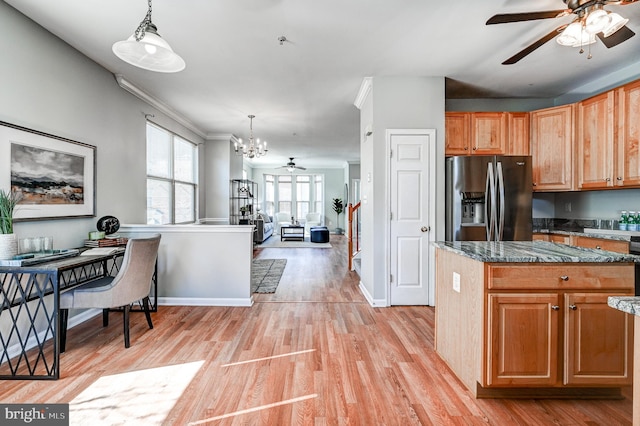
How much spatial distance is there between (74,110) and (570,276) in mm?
4380

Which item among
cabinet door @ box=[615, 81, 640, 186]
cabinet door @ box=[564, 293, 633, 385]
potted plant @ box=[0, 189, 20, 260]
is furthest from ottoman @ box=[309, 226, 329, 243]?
cabinet door @ box=[564, 293, 633, 385]

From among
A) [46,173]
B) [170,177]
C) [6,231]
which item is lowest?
[6,231]

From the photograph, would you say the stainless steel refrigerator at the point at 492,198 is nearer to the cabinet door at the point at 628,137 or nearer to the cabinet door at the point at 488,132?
the cabinet door at the point at 488,132

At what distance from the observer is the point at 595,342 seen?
6.07ft

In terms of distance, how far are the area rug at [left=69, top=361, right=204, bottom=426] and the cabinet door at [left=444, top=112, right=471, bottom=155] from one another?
3.64m

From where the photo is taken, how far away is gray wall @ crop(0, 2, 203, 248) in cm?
248

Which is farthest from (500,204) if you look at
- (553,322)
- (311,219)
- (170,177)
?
(311,219)

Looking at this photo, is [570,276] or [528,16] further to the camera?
[528,16]

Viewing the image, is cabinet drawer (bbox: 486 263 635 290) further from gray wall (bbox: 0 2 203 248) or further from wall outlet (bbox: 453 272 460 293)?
gray wall (bbox: 0 2 203 248)

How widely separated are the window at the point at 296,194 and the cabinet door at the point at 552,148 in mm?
8987

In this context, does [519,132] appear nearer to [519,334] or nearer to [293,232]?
[519,334]

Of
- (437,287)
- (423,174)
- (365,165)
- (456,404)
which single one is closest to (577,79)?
(423,174)

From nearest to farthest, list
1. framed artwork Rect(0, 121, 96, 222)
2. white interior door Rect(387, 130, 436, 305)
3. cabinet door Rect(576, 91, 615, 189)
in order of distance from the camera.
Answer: framed artwork Rect(0, 121, 96, 222), cabinet door Rect(576, 91, 615, 189), white interior door Rect(387, 130, 436, 305)

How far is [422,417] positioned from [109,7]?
3.62 m
